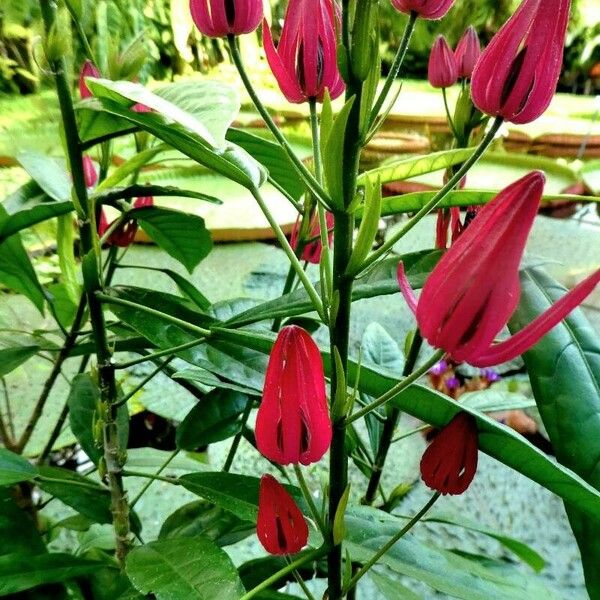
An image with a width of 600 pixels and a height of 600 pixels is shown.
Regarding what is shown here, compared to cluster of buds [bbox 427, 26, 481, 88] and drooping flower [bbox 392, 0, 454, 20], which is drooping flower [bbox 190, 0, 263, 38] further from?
cluster of buds [bbox 427, 26, 481, 88]

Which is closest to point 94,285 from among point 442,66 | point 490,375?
point 442,66

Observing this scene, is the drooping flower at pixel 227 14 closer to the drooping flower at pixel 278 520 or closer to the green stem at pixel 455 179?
the green stem at pixel 455 179

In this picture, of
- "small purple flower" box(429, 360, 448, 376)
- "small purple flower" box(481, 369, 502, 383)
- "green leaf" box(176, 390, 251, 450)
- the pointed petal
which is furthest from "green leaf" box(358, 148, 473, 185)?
"small purple flower" box(481, 369, 502, 383)

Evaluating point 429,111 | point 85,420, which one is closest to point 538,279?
point 85,420

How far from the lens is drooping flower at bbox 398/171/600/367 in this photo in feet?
0.79

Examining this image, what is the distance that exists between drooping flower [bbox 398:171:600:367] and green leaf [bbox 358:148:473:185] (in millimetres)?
157

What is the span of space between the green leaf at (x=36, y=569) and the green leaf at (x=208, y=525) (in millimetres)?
84

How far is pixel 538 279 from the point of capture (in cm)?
45

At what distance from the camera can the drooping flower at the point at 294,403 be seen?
12.4 inches

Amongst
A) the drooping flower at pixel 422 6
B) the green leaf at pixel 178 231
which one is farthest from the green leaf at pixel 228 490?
the drooping flower at pixel 422 6

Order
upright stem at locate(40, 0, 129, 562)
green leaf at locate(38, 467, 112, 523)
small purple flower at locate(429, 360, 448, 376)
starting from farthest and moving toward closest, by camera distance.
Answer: small purple flower at locate(429, 360, 448, 376) → green leaf at locate(38, 467, 112, 523) → upright stem at locate(40, 0, 129, 562)

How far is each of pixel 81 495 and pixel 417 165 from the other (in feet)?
1.41

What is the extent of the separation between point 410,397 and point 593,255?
224cm

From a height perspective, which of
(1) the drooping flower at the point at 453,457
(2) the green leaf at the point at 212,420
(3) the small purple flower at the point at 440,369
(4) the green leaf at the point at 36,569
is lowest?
(3) the small purple flower at the point at 440,369
